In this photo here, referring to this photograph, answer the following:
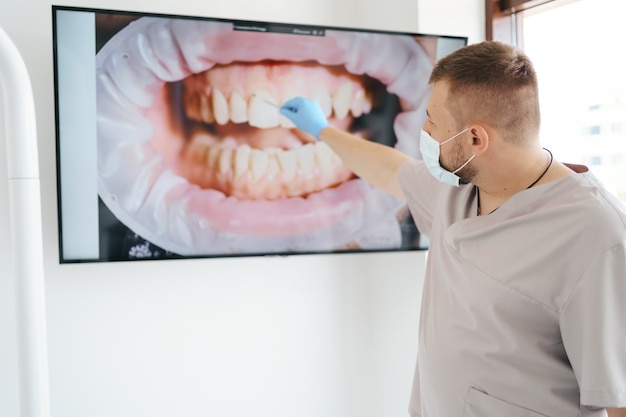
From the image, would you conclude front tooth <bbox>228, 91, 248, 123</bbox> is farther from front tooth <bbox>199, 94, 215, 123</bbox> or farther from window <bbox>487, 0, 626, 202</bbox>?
window <bbox>487, 0, 626, 202</bbox>

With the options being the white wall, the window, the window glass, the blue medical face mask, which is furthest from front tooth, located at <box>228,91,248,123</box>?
the window glass

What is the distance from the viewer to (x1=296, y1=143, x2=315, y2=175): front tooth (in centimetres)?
205

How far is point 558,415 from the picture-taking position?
1306 mm

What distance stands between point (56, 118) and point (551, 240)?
1.30 meters

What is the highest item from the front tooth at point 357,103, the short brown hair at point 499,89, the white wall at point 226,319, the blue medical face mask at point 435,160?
the front tooth at point 357,103

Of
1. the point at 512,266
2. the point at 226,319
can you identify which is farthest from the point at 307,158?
the point at 512,266

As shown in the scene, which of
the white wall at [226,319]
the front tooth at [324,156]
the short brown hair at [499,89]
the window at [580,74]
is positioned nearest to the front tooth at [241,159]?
the front tooth at [324,156]

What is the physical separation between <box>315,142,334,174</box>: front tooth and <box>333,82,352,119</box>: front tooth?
108mm

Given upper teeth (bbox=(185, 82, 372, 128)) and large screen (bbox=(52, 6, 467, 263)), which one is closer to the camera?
large screen (bbox=(52, 6, 467, 263))

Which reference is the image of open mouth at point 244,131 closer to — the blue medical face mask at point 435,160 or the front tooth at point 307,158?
the front tooth at point 307,158

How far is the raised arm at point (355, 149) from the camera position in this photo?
185 centimetres

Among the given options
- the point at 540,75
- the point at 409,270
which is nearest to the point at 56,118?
the point at 409,270

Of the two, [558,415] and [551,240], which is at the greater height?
[551,240]

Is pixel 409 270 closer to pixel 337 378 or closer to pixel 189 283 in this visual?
pixel 337 378
